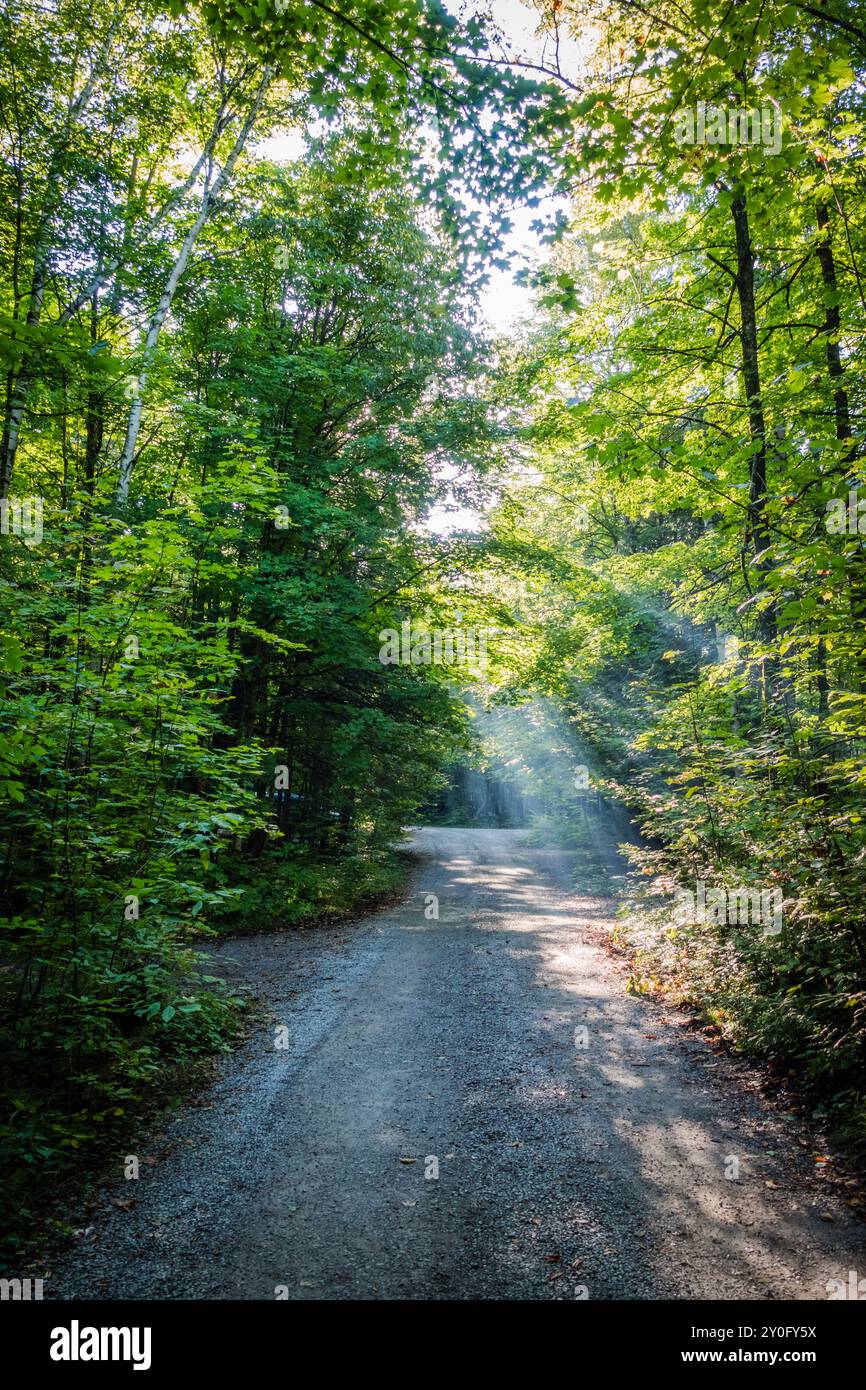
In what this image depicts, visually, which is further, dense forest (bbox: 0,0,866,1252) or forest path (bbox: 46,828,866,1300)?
dense forest (bbox: 0,0,866,1252)

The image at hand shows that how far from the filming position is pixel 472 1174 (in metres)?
4.16

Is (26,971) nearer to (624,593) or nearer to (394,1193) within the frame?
(394,1193)

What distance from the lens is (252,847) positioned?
13.6 metres

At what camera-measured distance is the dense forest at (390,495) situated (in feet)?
15.4

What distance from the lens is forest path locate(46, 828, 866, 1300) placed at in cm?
326

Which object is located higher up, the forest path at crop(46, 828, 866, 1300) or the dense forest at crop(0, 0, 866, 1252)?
the dense forest at crop(0, 0, 866, 1252)

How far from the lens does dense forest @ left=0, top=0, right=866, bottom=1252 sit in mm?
4691

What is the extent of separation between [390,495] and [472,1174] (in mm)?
12238

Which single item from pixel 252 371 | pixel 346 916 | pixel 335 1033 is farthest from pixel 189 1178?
pixel 252 371

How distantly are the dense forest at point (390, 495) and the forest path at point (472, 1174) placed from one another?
673 mm

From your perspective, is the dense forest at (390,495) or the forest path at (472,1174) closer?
the forest path at (472,1174)

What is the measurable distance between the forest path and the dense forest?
0.67 meters

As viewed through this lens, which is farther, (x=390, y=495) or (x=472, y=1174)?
(x=390, y=495)

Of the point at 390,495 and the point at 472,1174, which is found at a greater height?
the point at 390,495
